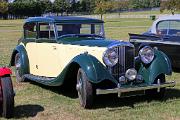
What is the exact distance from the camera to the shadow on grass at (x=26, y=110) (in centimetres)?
722

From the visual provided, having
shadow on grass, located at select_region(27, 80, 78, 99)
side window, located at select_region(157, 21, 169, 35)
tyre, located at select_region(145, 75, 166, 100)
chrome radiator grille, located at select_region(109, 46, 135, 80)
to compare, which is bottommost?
shadow on grass, located at select_region(27, 80, 78, 99)

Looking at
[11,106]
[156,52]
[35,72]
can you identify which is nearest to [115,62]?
[156,52]

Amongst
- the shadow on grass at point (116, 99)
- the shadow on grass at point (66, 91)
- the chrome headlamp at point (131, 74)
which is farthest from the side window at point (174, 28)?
the chrome headlamp at point (131, 74)

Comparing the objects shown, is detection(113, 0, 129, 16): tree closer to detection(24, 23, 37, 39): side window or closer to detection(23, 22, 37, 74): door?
detection(24, 23, 37, 39): side window

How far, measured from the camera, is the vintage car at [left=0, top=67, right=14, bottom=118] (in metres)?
6.71

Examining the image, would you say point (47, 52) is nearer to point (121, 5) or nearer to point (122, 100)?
point (122, 100)

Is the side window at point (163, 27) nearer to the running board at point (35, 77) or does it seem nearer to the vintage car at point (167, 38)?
the vintage car at point (167, 38)

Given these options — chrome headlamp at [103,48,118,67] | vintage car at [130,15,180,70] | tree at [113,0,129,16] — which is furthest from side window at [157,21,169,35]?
tree at [113,0,129,16]

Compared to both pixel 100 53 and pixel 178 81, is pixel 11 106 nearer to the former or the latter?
pixel 100 53

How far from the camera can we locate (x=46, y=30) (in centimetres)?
935

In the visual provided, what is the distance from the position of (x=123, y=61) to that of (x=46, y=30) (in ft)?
7.60

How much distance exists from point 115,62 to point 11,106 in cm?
204

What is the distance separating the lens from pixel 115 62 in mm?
7637

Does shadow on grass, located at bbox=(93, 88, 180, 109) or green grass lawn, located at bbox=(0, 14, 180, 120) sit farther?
shadow on grass, located at bbox=(93, 88, 180, 109)
